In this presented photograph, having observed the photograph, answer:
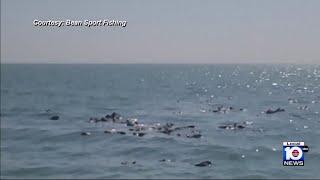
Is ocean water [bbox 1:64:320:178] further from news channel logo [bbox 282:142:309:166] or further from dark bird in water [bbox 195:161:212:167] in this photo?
news channel logo [bbox 282:142:309:166]

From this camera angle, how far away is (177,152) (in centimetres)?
4444

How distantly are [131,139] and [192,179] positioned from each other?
16514mm

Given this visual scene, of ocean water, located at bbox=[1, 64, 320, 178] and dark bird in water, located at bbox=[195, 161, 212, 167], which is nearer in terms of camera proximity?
ocean water, located at bbox=[1, 64, 320, 178]

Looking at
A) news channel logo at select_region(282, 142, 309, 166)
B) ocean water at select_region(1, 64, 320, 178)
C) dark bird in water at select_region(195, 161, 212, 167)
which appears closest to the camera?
news channel logo at select_region(282, 142, 309, 166)

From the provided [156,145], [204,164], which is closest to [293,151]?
[204,164]

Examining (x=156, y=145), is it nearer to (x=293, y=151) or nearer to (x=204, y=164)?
(x=204, y=164)

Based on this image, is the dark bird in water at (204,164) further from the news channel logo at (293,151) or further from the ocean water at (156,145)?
the news channel logo at (293,151)

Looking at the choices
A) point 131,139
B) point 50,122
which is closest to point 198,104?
point 50,122

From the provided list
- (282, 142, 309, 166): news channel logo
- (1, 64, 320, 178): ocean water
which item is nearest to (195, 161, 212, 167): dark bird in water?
(1, 64, 320, 178): ocean water

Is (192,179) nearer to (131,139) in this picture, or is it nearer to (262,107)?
(131,139)

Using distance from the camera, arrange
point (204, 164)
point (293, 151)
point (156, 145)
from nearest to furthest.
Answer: point (293, 151) → point (204, 164) → point (156, 145)

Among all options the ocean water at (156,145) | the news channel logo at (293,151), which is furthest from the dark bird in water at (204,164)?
the news channel logo at (293,151)

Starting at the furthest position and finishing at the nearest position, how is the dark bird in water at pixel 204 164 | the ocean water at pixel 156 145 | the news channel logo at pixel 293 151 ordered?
1. the dark bird in water at pixel 204 164
2. the ocean water at pixel 156 145
3. the news channel logo at pixel 293 151

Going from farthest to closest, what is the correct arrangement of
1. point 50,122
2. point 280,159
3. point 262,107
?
point 262,107
point 50,122
point 280,159
